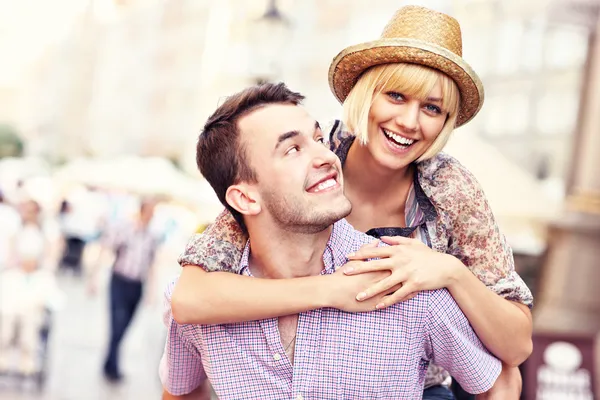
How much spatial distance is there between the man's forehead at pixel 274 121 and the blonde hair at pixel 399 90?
26 centimetres

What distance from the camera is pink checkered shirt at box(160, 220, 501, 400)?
6.37 feet

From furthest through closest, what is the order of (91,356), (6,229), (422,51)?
(91,356) < (6,229) < (422,51)

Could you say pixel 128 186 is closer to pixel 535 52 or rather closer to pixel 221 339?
pixel 535 52

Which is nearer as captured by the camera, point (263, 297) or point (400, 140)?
point (263, 297)

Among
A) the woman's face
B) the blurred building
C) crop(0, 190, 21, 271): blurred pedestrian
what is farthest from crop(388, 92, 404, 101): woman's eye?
the blurred building

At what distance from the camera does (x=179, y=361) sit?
2.21m

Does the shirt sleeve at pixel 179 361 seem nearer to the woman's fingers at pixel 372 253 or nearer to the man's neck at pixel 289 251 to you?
the man's neck at pixel 289 251

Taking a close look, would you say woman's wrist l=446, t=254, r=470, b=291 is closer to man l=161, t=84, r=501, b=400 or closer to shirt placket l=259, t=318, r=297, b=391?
man l=161, t=84, r=501, b=400

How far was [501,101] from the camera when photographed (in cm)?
2284

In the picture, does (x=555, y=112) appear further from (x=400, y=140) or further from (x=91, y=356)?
(x=400, y=140)

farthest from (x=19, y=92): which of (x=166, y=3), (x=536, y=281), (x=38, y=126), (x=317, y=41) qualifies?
(x=536, y=281)

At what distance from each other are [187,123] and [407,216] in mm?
30195

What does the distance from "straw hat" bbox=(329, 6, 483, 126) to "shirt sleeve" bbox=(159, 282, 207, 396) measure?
29.6 inches

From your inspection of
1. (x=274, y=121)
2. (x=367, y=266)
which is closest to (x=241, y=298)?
(x=367, y=266)
